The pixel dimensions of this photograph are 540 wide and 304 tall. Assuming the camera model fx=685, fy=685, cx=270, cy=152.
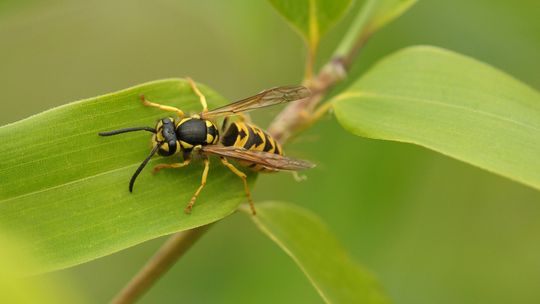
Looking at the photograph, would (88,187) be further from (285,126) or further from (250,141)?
(285,126)


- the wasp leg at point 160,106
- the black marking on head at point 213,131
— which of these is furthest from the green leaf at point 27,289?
the black marking on head at point 213,131

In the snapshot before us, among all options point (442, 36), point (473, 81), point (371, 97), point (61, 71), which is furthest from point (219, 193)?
point (61, 71)

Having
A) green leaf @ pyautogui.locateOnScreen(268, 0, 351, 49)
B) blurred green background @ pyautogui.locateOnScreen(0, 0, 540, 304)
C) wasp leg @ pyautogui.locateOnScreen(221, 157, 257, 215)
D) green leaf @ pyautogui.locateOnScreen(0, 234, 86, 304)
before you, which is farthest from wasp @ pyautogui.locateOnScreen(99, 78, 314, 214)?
green leaf @ pyautogui.locateOnScreen(0, 234, 86, 304)

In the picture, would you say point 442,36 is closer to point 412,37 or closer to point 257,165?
point 412,37

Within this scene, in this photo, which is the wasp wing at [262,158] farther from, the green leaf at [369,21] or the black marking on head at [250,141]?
the green leaf at [369,21]

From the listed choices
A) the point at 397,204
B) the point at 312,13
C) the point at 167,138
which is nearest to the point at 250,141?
the point at 167,138
